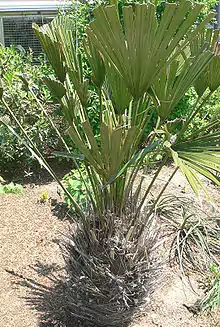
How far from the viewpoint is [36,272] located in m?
2.93

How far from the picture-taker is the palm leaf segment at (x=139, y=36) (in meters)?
1.44

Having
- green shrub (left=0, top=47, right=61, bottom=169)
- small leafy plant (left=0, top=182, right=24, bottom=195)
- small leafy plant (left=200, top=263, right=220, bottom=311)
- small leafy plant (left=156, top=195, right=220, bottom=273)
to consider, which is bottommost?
small leafy plant (left=200, top=263, right=220, bottom=311)

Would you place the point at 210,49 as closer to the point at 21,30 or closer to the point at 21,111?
the point at 21,111

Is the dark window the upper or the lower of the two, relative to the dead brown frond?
upper

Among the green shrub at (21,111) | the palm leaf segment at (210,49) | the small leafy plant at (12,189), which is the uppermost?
the palm leaf segment at (210,49)

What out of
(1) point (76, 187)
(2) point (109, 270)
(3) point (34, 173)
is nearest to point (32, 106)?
(3) point (34, 173)

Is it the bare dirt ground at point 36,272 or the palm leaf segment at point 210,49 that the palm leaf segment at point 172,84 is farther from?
the bare dirt ground at point 36,272

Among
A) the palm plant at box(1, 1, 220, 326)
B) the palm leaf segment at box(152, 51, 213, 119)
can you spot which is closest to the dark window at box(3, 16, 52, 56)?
the palm plant at box(1, 1, 220, 326)

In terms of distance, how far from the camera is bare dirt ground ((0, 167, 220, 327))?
8.34 ft

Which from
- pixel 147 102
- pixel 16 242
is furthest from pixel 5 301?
pixel 147 102

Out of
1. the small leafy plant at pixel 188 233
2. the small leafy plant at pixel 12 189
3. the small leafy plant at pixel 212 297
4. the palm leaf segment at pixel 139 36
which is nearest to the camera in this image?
the palm leaf segment at pixel 139 36

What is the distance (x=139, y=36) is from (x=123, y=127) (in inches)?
18.2

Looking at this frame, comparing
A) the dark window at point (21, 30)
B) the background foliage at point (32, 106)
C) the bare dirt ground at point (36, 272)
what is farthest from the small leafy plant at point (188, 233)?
the dark window at point (21, 30)

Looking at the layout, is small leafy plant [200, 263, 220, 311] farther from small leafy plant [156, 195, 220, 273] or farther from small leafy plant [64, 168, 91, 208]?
small leafy plant [64, 168, 91, 208]
